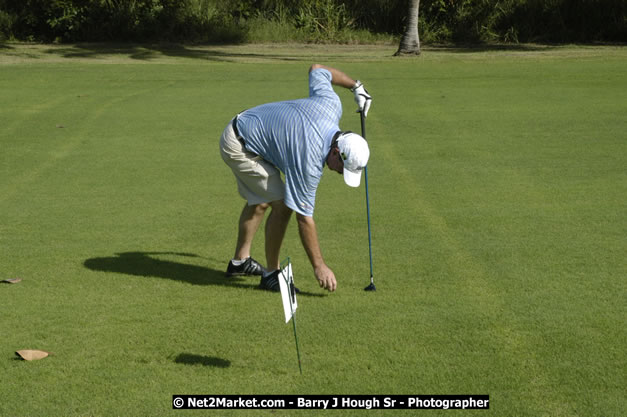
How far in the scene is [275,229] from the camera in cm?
645

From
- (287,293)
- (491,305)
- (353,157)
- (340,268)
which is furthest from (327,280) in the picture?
(340,268)

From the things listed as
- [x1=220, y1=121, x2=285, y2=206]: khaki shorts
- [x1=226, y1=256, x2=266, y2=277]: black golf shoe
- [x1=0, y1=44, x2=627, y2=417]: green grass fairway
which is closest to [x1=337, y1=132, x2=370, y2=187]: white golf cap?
[x1=0, y1=44, x2=627, y2=417]: green grass fairway

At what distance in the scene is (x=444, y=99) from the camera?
17719mm

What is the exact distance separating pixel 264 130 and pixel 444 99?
39.2 feet

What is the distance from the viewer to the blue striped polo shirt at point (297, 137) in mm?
5742

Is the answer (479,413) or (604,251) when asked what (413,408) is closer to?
(479,413)

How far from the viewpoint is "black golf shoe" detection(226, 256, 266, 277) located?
6902 mm

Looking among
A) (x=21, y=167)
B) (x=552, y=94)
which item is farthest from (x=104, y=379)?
(x=552, y=94)

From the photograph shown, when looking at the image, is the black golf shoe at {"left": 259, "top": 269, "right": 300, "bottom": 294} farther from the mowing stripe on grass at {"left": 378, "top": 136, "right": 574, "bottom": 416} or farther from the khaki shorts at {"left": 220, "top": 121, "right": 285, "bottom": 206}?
the mowing stripe on grass at {"left": 378, "top": 136, "right": 574, "bottom": 416}

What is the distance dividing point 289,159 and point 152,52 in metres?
26.6

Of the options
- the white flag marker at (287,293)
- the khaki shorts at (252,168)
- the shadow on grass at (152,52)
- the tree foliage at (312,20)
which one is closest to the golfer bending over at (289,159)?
Answer: the khaki shorts at (252,168)

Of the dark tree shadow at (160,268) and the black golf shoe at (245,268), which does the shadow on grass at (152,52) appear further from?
the black golf shoe at (245,268)

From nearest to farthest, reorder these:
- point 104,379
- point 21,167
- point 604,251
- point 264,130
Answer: point 104,379 < point 264,130 < point 604,251 < point 21,167

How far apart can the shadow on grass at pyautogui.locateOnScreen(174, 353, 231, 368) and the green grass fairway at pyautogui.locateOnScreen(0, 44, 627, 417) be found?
0.06 feet
